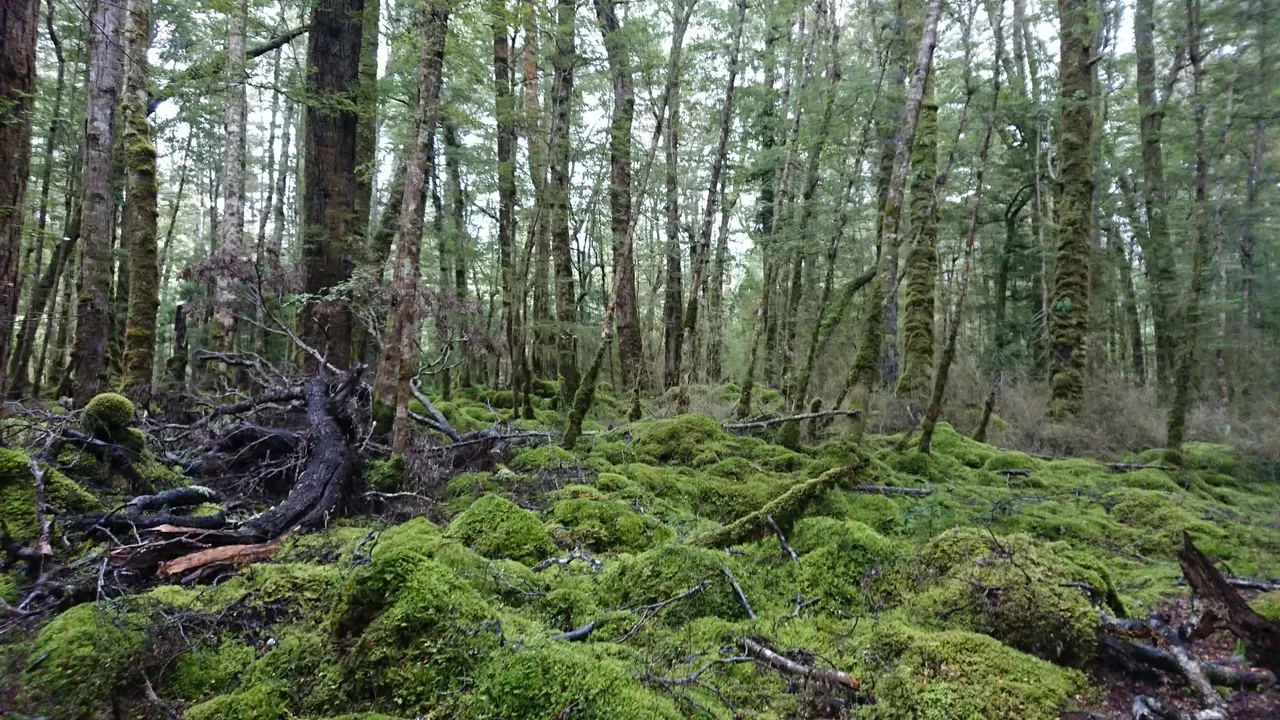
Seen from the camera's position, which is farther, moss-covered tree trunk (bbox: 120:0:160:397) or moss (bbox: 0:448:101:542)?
moss-covered tree trunk (bbox: 120:0:160:397)

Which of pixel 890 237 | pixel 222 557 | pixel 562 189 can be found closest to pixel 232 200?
pixel 562 189

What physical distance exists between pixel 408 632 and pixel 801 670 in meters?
1.73

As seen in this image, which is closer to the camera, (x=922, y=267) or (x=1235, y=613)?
(x=1235, y=613)

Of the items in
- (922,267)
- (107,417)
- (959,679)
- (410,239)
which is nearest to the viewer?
(959,679)

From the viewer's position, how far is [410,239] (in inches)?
254

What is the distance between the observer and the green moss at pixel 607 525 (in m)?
4.80

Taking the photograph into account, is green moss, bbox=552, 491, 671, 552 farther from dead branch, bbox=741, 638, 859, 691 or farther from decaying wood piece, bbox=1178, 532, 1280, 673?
decaying wood piece, bbox=1178, 532, 1280, 673

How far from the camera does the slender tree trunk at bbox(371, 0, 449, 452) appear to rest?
636 cm

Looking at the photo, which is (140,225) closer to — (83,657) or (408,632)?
(83,657)

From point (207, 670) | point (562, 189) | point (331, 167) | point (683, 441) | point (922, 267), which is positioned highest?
point (562, 189)

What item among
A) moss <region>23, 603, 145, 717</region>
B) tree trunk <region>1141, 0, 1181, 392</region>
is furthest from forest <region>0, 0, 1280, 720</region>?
tree trunk <region>1141, 0, 1181, 392</region>

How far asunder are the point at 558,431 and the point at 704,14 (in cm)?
692

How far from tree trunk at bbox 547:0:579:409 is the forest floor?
5.64 metres

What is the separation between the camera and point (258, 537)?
445cm
